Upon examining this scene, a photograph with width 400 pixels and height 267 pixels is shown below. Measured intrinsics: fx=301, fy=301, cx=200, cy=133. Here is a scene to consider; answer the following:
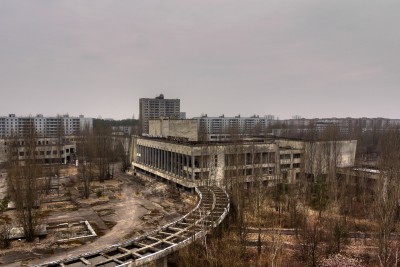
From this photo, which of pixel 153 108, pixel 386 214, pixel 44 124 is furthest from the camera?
pixel 44 124

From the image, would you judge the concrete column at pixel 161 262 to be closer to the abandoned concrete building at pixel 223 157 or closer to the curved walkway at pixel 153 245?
the curved walkway at pixel 153 245

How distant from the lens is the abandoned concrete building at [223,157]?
34.7 m

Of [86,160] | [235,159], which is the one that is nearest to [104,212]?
[235,159]

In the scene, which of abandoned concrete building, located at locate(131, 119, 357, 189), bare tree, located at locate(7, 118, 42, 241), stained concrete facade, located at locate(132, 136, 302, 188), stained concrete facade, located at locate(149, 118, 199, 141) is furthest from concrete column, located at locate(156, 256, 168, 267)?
stained concrete facade, located at locate(149, 118, 199, 141)

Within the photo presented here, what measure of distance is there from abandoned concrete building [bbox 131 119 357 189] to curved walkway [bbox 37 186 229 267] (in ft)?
→ 21.3

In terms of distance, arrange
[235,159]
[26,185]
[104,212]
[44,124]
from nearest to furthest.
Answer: [26,185] → [235,159] → [104,212] → [44,124]

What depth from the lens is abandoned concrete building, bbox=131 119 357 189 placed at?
3469 cm

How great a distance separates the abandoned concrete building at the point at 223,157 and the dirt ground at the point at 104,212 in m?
3.10

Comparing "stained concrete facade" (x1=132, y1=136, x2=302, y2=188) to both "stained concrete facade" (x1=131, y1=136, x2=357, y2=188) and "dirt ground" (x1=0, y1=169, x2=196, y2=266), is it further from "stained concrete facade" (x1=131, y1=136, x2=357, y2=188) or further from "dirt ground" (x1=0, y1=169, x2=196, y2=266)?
"dirt ground" (x1=0, y1=169, x2=196, y2=266)

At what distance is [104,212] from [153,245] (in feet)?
49.3

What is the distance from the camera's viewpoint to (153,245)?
1917cm

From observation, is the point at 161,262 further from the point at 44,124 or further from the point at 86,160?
the point at 44,124

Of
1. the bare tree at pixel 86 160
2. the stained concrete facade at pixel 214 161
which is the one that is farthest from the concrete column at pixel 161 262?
the bare tree at pixel 86 160

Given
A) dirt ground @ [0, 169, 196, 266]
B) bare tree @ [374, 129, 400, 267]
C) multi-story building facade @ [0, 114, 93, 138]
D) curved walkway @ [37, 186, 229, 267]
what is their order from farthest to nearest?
multi-story building facade @ [0, 114, 93, 138] < dirt ground @ [0, 169, 196, 266] < curved walkway @ [37, 186, 229, 267] < bare tree @ [374, 129, 400, 267]
